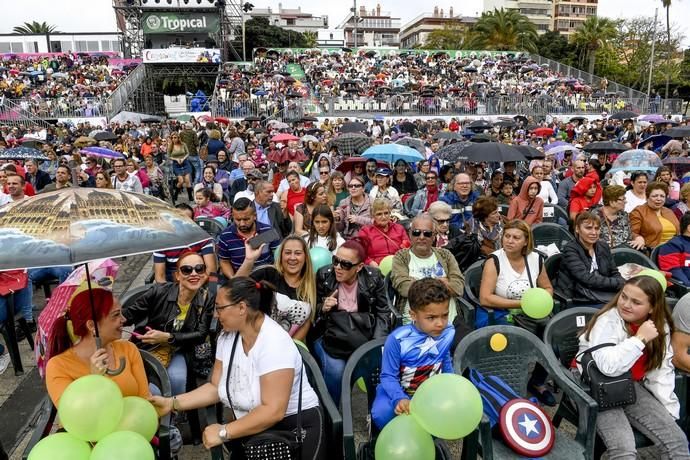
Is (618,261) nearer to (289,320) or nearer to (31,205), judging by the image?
(289,320)

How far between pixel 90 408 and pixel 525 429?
2225 millimetres

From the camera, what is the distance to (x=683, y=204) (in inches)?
237

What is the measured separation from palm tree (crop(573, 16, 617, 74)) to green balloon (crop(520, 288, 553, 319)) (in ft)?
181

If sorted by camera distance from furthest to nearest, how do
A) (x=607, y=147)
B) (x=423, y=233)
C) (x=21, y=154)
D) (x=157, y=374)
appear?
(x=607, y=147), (x=21, y=154), (x=423, y=233), (x=157, y=374)

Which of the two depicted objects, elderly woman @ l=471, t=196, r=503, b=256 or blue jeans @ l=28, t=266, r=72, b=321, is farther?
blue jeans @ l=28, t=266, r=72, b=321

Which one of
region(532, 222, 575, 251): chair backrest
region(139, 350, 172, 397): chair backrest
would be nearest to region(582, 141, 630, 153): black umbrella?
region(532, 222, 575, 251): chair backrest

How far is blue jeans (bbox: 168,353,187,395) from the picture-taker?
11.5 ft

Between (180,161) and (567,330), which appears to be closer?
(567,330)

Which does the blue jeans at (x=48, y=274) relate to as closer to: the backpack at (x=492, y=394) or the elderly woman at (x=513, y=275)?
the elderly woman at (x=513, y=275)

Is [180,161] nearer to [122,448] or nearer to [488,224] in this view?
[488,224]

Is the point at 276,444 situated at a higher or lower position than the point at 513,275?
lower

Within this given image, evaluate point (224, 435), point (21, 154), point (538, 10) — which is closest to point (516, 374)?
point (224, 435)

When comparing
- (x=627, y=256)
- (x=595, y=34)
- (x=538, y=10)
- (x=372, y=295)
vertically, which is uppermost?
(x=538, y=10)

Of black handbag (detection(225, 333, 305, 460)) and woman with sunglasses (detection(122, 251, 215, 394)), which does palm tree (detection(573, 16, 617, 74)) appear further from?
black handbag (detection(225, 333, 305, 460))
